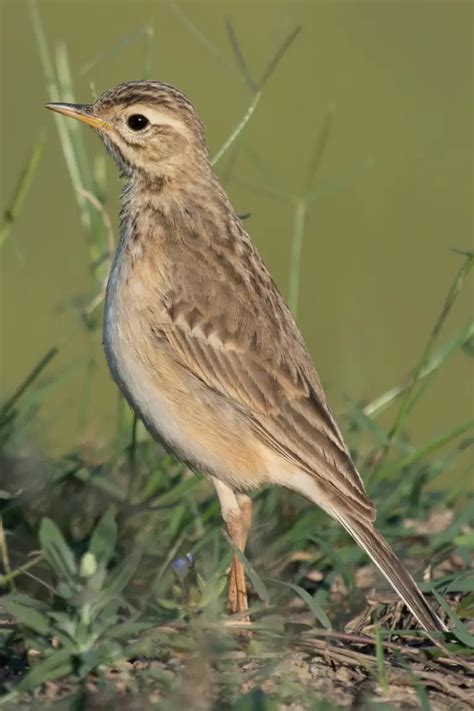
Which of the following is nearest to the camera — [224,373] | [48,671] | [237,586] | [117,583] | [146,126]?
[48,671]

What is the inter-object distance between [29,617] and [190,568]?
1092 mm

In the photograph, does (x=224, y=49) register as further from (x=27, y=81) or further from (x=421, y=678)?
(x=421, y=678)

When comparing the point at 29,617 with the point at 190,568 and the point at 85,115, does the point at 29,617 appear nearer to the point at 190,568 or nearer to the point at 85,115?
the point at 190,568

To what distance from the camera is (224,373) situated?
594 centimetres

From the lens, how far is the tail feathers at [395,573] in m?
5.24

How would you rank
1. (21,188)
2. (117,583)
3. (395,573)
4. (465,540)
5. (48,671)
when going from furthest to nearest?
(21,188) < (465,540) < (395,573) < (117,583) < (48,671)

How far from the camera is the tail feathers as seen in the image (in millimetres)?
5238

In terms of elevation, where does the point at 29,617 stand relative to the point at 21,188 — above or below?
below

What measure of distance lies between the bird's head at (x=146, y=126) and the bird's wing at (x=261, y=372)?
82 centimetres

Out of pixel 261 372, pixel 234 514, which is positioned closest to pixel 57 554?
pixel 234 514

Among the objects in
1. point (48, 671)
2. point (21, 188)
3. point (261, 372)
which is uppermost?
point (21, 188)

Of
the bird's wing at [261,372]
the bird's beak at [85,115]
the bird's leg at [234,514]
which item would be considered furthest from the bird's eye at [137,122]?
the bird's leg at [234,514]

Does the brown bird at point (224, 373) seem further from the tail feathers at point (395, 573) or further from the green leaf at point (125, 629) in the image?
the green leaf at point (125, 629)

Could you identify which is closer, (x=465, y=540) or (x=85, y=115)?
(x=465, y=540)
